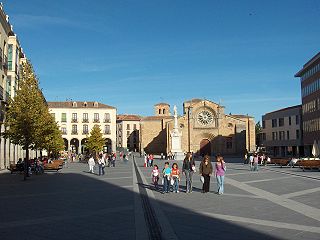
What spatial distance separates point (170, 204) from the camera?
1359cm

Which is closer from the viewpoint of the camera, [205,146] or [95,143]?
[95,143]

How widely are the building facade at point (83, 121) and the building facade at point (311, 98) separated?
4403 centimetres

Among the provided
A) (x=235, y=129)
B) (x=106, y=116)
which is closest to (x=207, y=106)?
(x=235, y=129)

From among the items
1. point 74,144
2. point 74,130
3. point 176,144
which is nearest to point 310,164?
point 176,144

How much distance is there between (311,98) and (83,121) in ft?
170

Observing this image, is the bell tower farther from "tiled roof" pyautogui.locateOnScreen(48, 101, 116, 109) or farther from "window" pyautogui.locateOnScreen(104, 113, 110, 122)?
"window" pyautogui.locateOnScreen(104, 113, 110, 122)

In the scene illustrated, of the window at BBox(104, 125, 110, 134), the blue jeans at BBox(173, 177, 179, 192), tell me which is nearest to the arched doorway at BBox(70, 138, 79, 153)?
the window at BBox(104, 125, 110, 134)

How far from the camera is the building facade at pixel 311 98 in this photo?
5572 centimetres

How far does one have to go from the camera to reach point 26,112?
26.3 m

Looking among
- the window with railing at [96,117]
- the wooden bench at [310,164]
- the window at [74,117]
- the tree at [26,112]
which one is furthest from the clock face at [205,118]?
the tree at [26,112]

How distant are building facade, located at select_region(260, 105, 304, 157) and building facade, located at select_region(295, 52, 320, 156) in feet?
22.9

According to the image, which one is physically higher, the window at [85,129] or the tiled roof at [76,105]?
the tiled roof at [76,105]

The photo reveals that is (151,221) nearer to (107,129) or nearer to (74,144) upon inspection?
(107,129)

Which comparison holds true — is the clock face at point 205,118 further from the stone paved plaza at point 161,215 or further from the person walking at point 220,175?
the person walking at point 220,175
